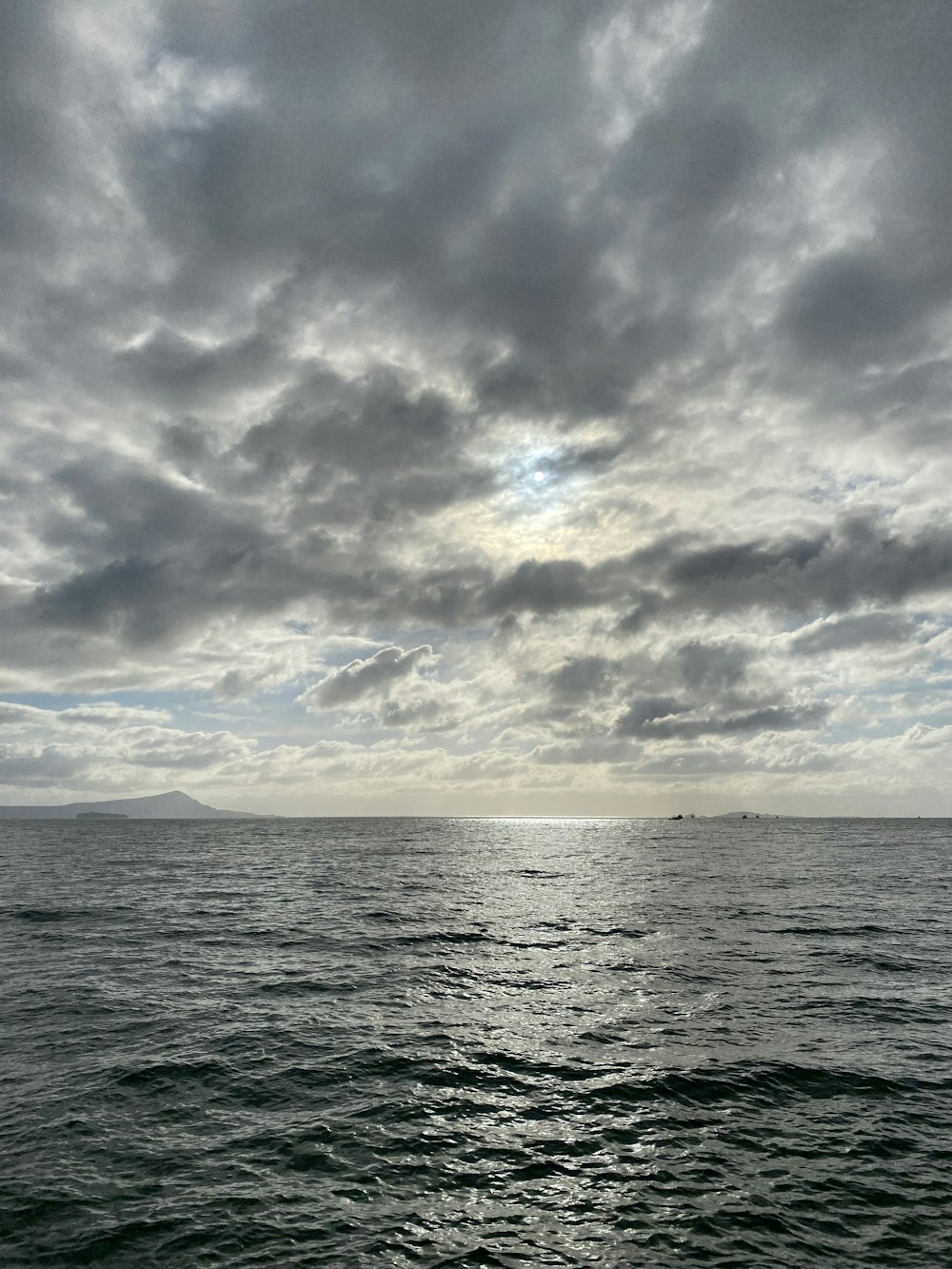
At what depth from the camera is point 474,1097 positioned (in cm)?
1916

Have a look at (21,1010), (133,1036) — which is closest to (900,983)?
(133,1036)

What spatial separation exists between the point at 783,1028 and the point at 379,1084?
1445cm

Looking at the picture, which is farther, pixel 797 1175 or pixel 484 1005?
pixel 484 1005

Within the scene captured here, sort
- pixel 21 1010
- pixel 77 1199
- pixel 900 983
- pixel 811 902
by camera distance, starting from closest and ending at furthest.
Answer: pixel 77 1199, pixel 21 1010, pixel 900 983, pixel 811 902

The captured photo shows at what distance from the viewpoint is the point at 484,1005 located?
2783cm

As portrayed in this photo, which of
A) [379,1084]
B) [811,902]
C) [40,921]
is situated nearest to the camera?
[379,1084]

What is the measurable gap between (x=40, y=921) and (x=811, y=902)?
57.2m

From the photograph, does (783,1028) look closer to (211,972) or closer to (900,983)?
(900,983)

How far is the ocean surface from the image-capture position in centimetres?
1320

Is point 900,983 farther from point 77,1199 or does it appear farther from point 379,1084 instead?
point 77,1199

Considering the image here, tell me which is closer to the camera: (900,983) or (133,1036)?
(133,1036)

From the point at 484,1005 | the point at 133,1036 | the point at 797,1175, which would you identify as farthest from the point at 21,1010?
the point at 797,1175

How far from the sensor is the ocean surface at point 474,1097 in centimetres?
1320

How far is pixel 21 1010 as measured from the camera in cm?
2681
